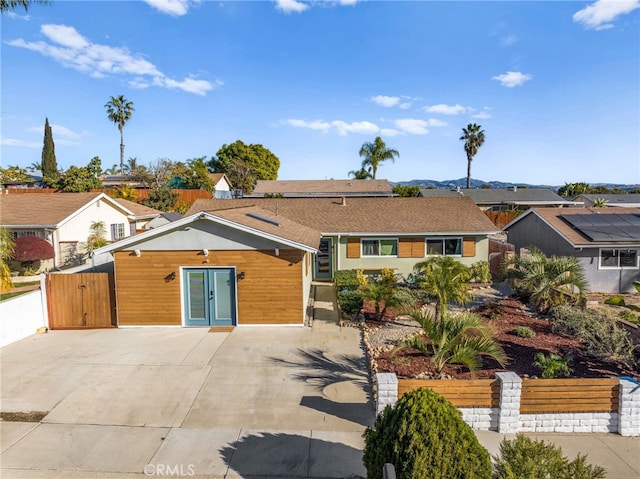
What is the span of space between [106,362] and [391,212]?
15.4m

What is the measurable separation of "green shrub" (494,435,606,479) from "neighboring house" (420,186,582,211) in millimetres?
44482

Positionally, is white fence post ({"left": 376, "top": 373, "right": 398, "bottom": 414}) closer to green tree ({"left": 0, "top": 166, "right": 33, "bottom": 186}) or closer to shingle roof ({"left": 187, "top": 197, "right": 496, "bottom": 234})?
shingle roof ({"left": 187, "top": 197, "right": 496, "bottom": 234})

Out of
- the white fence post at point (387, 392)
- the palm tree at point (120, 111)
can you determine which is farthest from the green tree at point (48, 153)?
the white fence post at point (387, 392)

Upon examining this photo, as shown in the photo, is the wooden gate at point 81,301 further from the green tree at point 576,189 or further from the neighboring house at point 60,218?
the green tree at point 576,189

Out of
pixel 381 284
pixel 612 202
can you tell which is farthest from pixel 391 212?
pixel 612 202

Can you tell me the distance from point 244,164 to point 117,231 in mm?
39772

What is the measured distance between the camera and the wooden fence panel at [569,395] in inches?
275

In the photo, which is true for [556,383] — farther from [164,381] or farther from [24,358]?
[24,358]

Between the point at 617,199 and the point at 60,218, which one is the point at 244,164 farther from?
the point at 617,199

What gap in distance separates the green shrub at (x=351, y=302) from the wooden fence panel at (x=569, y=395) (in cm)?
672

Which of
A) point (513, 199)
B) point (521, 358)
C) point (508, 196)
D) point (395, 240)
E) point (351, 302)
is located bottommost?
point (521, 358)

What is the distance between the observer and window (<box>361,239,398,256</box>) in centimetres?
1967

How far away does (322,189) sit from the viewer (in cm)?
4331

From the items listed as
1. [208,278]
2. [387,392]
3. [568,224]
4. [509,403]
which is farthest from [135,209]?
[509,403]
